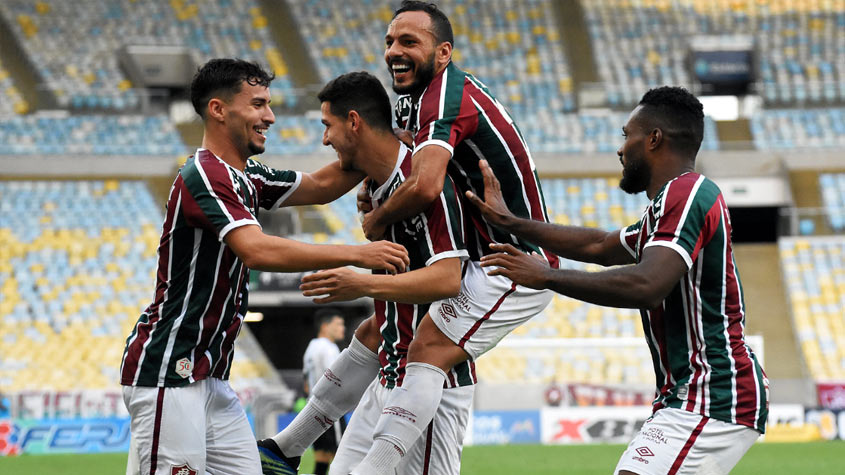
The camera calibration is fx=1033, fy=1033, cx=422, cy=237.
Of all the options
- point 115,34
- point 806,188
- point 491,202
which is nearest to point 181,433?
point 491,202

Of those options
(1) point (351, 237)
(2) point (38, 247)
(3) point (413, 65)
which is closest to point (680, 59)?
(1) point (351, 237)

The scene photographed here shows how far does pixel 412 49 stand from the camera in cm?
500

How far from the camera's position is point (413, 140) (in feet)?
16.6

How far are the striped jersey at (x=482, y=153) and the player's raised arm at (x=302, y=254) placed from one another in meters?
0.80

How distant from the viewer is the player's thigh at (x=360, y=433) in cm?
501

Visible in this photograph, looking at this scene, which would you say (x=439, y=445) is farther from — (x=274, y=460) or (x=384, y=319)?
(x=274, y=460)

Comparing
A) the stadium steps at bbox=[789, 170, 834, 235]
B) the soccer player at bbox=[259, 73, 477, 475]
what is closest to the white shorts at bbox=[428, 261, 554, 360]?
the soccer player at bbox=[259, 73, 477, 475]

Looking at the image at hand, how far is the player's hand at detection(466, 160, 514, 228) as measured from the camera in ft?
15.4

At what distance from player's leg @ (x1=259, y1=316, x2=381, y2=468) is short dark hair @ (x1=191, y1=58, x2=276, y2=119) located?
140 cm

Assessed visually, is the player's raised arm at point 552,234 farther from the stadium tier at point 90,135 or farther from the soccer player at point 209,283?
the stadium tier at point 90,135

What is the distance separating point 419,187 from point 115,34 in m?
23.0

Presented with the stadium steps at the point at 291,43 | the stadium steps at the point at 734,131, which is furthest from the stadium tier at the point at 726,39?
the stadium steps at the point at 291,43

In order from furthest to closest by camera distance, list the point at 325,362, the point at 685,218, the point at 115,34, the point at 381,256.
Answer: the point at 115,34
the point at 325,362
the point at 381,256
the point at 685,218

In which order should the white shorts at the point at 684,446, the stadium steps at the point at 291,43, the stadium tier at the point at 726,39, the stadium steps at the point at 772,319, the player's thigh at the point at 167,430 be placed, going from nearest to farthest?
the white shorts at the point at 684,446 → the player's thigh at the point at 167,430 → the stadium steps at the point at 772,319 → the stadium tier at the point at 726,39 → the stadium steps at the point at 291,43
